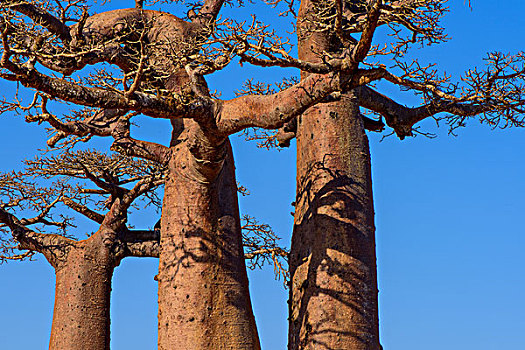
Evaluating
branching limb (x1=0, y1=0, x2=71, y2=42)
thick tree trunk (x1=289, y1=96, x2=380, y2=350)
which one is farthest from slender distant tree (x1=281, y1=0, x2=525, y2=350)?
branching limb (x1=0, y1=0, x2=71, y2=42)

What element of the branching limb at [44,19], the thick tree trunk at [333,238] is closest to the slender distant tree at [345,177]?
the thick tree trunk at [333,238]

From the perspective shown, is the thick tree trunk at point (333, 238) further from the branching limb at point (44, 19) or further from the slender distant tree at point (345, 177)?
the branching limb at point (44, 19)

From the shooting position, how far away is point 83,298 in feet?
24.2

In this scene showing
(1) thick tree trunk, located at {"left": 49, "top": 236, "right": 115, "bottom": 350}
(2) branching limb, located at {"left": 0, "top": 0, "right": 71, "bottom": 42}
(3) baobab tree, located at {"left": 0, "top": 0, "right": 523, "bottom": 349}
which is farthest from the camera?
(1) thick tree trunk, located at {"left": 49, "top": 236, "right": 115, "bottom": 350}

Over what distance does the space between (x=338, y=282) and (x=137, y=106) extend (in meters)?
1.80

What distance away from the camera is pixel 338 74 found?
4.65m

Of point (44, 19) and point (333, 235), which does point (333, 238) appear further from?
point (44, 19)

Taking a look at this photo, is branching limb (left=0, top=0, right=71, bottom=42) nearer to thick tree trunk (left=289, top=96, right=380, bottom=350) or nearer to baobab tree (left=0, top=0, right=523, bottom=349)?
baobab tree (left=0, top=0, right=523, bottom=349)

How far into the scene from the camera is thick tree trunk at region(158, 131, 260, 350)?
5.42 m

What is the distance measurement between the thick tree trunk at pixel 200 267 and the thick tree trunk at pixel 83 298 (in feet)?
6.53

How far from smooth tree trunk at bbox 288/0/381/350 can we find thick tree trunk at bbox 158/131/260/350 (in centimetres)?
41

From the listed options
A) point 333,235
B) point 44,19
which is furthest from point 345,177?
point 44,19

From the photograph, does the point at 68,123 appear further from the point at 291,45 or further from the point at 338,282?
the point at 338,282

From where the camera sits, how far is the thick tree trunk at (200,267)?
17.8ft
